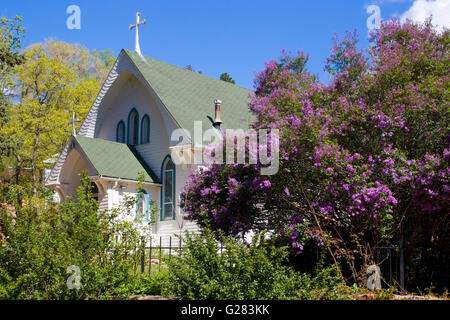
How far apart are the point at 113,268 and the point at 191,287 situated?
165 cm

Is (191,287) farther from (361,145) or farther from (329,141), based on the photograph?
(361,145)

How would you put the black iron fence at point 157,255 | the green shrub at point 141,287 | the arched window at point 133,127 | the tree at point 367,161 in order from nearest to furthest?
the green shrub at point 141,287, the black iron fence at point 157,255, the tree at point 367,161, the arched window at point 133,127

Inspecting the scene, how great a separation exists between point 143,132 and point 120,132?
78.8 inches

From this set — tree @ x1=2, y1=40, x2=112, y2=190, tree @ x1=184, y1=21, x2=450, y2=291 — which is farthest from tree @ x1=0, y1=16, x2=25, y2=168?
tree @ x1=184, y1=21, x2=450, y2=291

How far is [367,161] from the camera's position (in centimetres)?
1051

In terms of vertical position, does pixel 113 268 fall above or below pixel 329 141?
below

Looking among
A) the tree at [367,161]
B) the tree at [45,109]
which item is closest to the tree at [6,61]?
the tree at [45,109]

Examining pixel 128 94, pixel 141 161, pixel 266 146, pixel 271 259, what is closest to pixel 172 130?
pixel 141 161

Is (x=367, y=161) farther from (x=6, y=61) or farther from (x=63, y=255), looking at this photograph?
(x=6, y=61)

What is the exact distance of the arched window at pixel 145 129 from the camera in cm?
2301

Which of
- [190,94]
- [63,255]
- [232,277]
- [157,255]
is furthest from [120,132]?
[232,277]

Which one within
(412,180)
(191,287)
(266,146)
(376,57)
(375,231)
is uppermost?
(376,57)

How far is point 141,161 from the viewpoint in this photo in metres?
22.6

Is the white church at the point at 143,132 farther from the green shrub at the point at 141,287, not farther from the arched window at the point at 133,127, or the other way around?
the green shrub at the point at 141,287
